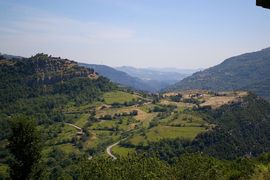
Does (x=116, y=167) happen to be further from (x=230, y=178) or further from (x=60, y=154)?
(x=60, y=154)

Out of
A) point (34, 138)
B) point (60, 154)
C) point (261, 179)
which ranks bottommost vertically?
point (60, 154)

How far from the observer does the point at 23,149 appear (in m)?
52.7

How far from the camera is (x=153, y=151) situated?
19862cm

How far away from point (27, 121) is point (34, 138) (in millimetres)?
3026

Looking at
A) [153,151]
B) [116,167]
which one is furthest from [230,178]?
[153,151]

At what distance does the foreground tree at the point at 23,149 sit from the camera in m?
52.6

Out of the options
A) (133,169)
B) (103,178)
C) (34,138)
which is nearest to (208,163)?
(133,169)

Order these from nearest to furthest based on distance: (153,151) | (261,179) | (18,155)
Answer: (261,179) → (18,155) → (153,151)

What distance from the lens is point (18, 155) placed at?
52594 millimetres

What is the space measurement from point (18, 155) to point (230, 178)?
50.6 metres

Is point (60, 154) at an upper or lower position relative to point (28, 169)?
lower

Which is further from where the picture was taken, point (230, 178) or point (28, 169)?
point (230, 178)

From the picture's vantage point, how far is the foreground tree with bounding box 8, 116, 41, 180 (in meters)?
52.6

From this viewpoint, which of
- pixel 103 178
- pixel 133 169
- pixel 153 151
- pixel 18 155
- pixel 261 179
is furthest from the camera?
pixel 153 151
